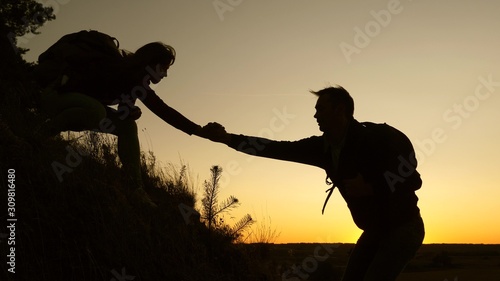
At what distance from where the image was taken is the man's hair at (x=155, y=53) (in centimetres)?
414

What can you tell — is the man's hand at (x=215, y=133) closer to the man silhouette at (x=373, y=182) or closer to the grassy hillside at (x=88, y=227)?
the grassy hillside at (x=88, y=227)

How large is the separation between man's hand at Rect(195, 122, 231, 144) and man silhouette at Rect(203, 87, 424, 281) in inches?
47.9

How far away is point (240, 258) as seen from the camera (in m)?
4.89

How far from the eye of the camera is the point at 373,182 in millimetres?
3127

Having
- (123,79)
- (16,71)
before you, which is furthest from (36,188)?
(16,71)

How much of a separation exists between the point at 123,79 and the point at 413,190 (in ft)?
7.99

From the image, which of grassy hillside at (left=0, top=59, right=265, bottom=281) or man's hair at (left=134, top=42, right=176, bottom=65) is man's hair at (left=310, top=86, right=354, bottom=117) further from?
grassy hillside at (left=0, top=59, right=265, bottom=281)

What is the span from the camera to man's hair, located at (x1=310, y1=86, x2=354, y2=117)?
344cm

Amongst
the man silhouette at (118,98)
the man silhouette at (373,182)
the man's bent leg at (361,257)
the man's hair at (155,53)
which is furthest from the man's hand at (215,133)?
the man's bent leg at (361,257)

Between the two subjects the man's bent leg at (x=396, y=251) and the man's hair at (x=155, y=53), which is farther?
the man's hair at (x=155, y=53)

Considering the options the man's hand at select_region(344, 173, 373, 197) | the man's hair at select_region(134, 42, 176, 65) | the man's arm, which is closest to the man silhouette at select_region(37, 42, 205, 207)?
the man's hair at select_region(134, 42, 176, 65)

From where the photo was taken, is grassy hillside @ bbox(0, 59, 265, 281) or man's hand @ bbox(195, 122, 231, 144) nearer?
grassy hillside @ bbox(0, 59, 265, 281)

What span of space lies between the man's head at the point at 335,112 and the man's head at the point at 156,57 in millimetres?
1405

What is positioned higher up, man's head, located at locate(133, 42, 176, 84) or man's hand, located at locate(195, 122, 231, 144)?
man's head, located at locate(133, 42, 176, 84)
